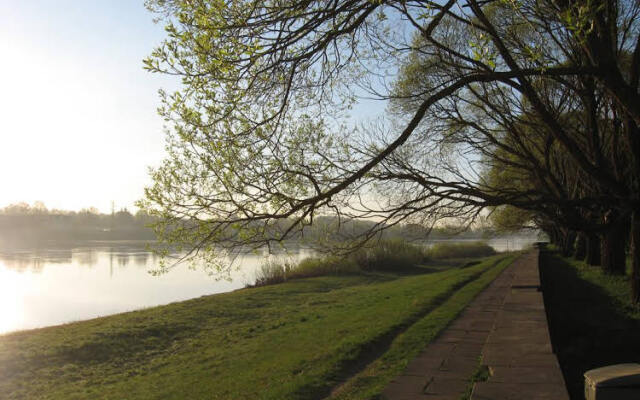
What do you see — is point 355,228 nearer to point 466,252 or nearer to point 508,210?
point 508,210

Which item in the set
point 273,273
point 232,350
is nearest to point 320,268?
point 273,273

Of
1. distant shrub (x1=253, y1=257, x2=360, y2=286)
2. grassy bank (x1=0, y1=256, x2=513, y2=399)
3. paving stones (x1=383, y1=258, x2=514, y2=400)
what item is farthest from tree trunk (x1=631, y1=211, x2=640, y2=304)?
distant shrub (x1=253, y1=257, x2=360, y2=286)

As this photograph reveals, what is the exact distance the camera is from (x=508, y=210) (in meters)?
21.1

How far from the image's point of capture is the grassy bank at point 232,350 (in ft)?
22.4

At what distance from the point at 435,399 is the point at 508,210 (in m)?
17.9

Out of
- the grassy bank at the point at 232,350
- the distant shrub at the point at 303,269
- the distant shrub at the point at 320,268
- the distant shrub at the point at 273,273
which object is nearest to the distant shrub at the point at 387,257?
the distant shrub at the point at 303,269

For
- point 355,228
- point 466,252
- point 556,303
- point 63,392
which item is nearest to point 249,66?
point 355,228

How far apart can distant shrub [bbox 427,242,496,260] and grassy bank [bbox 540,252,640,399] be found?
2727cm

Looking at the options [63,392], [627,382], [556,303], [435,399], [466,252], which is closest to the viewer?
[627,382]

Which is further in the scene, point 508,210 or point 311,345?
point 508,210

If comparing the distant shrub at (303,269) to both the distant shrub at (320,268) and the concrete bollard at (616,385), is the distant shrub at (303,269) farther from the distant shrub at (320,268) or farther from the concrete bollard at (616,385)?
the concrete bollard at (616,385)

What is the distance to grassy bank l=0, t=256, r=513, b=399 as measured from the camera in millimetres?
6820

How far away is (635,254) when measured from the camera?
9.02 meters

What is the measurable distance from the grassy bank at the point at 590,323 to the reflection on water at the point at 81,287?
7359mm
